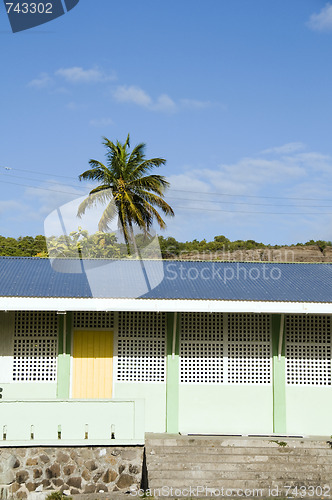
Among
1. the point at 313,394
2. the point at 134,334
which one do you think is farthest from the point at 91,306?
the point at 313,394

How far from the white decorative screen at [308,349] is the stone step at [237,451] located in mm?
2076

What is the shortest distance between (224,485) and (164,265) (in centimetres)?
665

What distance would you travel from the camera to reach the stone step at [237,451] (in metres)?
12.0

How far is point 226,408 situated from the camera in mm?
13781

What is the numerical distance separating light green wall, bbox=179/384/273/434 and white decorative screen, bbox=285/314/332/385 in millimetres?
789

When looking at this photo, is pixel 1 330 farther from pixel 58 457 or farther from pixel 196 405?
pixel 196 405

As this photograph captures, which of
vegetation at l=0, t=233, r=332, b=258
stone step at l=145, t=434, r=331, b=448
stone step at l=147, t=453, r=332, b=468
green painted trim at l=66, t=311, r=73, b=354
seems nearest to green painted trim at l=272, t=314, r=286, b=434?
stone step at l=145, t=434, r=331, b=448

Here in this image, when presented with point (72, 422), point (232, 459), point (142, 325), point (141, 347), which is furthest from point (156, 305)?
point (232, 459)

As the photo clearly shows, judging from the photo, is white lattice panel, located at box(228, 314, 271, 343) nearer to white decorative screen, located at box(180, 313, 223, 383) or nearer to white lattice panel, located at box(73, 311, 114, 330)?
white decorative screen, located at box(180, 313, 223, 383)

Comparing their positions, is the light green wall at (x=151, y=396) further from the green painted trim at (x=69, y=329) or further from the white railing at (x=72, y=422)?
the white railing at (x=72, y=422)

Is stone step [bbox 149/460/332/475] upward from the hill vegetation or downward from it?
downward

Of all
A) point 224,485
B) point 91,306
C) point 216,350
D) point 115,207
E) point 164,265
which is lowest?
point 224,485

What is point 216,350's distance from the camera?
46.1ft

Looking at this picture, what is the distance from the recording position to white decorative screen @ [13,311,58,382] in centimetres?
1371
